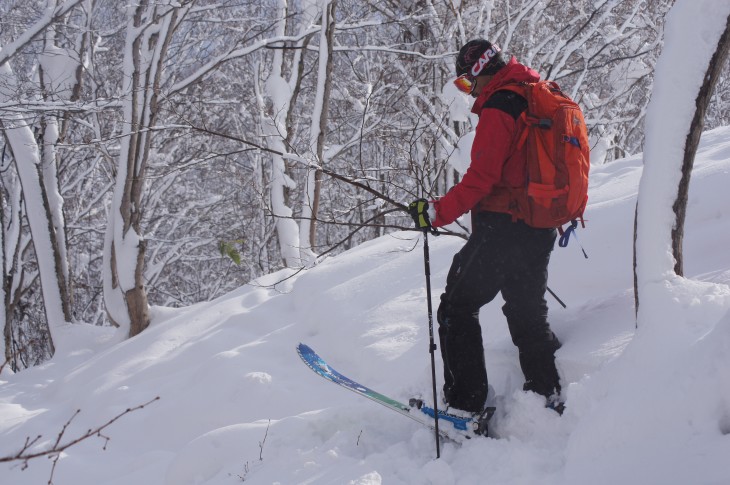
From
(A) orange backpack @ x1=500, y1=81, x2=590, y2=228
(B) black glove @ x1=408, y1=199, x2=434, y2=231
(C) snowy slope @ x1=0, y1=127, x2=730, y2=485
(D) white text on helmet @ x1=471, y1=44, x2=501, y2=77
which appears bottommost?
(C) snowy slope @ x1=0, y1=127, x2=730, y2=485

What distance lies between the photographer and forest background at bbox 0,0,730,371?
8.01 meters

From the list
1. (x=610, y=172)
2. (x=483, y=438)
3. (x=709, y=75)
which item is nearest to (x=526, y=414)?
(x=483, y=438)

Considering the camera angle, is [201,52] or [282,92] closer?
[282,92]

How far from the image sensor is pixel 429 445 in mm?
3000

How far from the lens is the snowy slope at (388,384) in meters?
2.17

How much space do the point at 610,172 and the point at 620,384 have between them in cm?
530

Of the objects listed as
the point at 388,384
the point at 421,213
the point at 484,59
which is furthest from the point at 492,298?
the point at 388,384

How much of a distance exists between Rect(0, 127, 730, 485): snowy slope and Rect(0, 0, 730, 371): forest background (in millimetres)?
901

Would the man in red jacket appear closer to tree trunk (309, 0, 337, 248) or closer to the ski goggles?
the ski goggles

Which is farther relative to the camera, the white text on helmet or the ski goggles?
the ski goggles

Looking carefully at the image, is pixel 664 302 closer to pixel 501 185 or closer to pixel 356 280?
pixel 501 185

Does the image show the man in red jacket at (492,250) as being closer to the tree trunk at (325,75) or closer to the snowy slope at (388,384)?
the snowy slope at (388,384)

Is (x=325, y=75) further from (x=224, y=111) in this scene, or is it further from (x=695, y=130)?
(x=695, y=130)

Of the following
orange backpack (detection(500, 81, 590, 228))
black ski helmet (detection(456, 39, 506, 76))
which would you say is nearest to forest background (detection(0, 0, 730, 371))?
black ski helmet (detection(456, 39, 506, 76))
